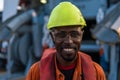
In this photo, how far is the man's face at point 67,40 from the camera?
171 cm

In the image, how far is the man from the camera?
1710 mm

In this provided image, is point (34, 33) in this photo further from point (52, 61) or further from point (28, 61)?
point (52, 61)

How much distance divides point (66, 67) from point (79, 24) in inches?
7.8

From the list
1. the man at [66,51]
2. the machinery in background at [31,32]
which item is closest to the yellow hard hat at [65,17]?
the man at [66,51]

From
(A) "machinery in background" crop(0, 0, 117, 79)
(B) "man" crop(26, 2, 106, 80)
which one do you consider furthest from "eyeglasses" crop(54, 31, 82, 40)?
(A) "machinery in background" crop(0, 0, 117, 79)

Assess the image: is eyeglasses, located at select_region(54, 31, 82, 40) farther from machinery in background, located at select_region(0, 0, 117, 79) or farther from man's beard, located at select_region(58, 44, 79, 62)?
machinery in background, located at select_region(0, 0, 117, 79)

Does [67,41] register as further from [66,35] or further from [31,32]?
[31,32]

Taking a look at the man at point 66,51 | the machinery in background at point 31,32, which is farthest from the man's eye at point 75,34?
the machinery in background at point 31,32

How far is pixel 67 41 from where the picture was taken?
1719 mm

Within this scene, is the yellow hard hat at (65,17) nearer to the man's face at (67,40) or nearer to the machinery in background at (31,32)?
the man's face at (67,40)

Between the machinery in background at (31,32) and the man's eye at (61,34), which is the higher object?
the man's eye at (61,34)

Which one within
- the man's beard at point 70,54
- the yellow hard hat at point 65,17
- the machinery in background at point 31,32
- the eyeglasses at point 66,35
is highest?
the yellow hard hat at point 65,17

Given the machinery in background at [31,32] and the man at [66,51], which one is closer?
the man at [66,51]

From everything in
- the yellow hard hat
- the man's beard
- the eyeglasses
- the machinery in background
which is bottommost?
the machinery in background
